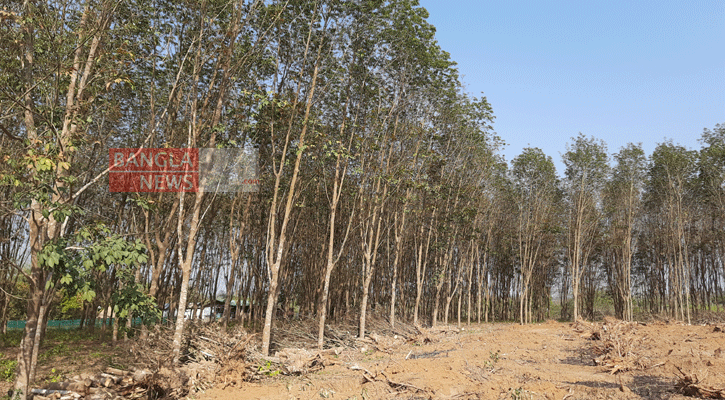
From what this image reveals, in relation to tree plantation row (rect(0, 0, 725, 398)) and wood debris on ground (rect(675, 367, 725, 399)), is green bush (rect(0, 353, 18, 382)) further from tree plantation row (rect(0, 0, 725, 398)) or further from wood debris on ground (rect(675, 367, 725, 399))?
wood debris on ground (rect(675, 367, 725, 399))

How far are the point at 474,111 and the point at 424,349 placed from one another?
1160 centimetres

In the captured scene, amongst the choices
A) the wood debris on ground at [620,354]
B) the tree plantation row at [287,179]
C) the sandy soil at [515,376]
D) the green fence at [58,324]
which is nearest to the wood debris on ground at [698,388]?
the sandy soil at [515,376]

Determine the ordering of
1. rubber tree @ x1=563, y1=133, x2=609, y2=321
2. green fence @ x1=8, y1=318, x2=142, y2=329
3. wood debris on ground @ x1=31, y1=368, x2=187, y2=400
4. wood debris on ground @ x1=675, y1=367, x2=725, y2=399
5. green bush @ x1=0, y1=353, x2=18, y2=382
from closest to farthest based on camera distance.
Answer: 1. wood debris on ground @ x1=675, y1=367, x2=725, y2=399
2. wood debris on ground @ x1=31, y1=368, x2=187, y2=400
3. green bush @ x1=0, y1=353, x2=18, y2=382
4. green fence @ x1=8, y1=318, x2=142, y2=329
5. rubber tree @ x1=563, y1=133, x2=609, y2=321

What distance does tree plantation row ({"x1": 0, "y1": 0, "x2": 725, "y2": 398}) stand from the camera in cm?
677

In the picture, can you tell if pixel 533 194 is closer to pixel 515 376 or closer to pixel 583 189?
pixel 583 189

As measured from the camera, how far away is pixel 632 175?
28.1 metres

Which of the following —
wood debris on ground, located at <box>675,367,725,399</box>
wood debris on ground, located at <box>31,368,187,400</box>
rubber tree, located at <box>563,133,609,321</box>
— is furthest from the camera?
rubber tree, located at <box>563,133,609,321</box>

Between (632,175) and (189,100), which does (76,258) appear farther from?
(632,175)

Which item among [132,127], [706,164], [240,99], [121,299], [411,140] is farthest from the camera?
[706,164]

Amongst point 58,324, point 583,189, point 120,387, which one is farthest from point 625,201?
point 58,324

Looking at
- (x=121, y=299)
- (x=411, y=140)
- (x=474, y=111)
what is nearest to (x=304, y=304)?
(x=411, y=140)

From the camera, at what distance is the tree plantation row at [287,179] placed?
6773 millimetres

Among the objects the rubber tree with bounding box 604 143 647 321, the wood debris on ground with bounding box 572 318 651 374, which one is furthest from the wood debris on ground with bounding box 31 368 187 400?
the rubber tree with bounding box 604 143 647 321

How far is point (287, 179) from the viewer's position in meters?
15.5
